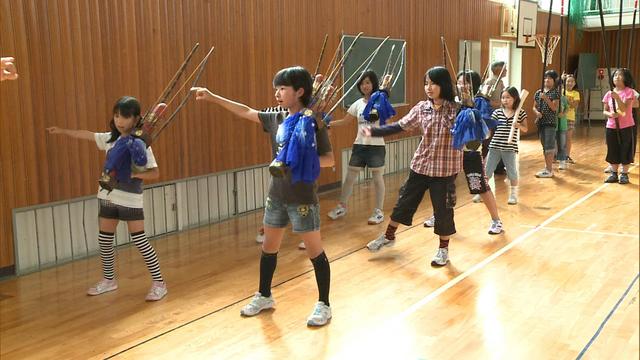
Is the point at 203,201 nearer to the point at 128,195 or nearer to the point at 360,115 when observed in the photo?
the point at 360,115

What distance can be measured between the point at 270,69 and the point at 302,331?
405cm

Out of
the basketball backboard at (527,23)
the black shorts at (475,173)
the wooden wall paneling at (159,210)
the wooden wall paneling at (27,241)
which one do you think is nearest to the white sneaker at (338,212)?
the black shorts at (475,173)

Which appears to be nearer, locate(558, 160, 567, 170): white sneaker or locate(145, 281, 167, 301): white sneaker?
locate(145, 281, 167, 301): white sneaker

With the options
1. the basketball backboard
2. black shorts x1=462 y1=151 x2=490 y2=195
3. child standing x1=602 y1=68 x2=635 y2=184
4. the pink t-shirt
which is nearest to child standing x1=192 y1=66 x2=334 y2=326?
black shorts x1=462 y1=151 x2=490 y2=195

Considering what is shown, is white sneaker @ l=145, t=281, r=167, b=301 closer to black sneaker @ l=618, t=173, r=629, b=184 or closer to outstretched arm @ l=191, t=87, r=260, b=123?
outstretched arm @ l=191, t=87, r=260, b=123

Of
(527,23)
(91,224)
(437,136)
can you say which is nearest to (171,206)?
(91,224)

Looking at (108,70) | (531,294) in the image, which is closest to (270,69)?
(108,70)

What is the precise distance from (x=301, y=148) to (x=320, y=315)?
993 mm

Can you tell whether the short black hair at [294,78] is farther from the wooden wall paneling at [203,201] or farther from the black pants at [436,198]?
the wooden wall paneling at [203,201]

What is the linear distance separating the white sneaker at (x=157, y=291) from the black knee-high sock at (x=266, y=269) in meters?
0.75

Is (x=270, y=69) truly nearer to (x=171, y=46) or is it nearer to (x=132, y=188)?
(x=171, y=46)

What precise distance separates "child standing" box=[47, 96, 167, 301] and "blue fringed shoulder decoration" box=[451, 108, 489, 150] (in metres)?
1.99

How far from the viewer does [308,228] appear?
351 centimetres

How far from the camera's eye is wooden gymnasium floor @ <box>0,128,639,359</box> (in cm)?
338
